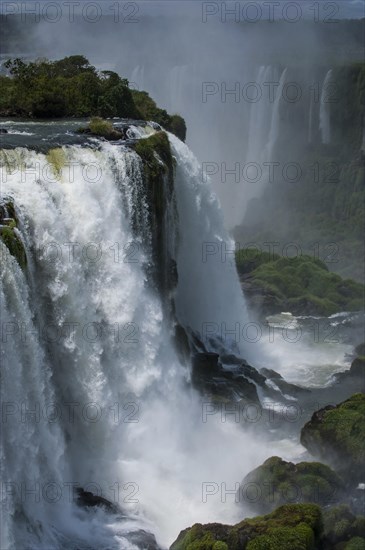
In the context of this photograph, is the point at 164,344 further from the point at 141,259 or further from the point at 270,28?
the point at 270,28

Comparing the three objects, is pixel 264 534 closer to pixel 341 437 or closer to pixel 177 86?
pixel 341 437

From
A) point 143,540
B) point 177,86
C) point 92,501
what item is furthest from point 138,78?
point 143,540

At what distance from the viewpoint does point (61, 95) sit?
98.3ft

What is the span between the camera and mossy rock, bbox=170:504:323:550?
16.3 metres

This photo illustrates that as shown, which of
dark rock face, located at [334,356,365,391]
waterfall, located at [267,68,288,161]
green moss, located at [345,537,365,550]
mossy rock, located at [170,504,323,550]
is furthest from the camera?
waterfall, located at [267,68,288,161]

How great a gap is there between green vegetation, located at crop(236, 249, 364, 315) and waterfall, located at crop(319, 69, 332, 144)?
15728 millimetres

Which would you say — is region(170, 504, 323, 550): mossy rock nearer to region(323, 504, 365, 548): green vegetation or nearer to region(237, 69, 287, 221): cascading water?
region(323, 504, 365, 548): green vegetation

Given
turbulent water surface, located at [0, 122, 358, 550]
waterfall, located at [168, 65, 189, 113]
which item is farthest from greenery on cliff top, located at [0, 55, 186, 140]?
waterfall, located at [168, 65, 189, 113]

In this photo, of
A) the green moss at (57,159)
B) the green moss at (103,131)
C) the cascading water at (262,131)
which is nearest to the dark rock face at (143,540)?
the green moss at (57,159)

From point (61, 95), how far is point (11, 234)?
14358 mm

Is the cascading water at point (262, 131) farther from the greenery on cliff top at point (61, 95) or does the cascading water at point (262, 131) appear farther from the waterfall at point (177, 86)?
the greenery on cliff top at point (61, 95)

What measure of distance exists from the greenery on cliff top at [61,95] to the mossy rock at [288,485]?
15.3 meters

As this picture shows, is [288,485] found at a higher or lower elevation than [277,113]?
lower

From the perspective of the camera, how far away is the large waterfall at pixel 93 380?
16.5 metres
